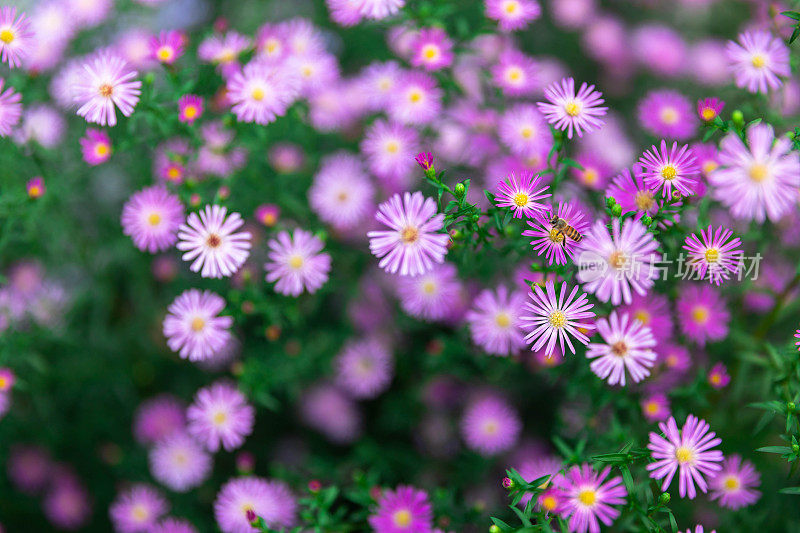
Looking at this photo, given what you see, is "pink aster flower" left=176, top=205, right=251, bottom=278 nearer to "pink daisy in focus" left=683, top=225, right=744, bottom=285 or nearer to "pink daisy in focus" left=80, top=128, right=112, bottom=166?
"pink daisy in focus" left=80, top=128, right=112, bottom=166

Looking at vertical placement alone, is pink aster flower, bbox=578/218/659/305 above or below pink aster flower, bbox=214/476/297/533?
above

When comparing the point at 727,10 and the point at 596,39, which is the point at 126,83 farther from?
the point at 727,10

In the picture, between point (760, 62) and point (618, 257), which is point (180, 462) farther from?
point (760, 62)

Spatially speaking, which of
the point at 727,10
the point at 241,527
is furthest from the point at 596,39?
the point at 241,527

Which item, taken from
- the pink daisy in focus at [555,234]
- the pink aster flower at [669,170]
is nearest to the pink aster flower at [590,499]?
the pink daisy in focus at [555,234]

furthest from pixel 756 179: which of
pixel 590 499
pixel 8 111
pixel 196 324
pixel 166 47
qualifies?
pixel 8 111

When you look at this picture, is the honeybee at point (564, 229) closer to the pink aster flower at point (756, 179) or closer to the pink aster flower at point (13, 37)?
the pink aster flower at point (756, 179)

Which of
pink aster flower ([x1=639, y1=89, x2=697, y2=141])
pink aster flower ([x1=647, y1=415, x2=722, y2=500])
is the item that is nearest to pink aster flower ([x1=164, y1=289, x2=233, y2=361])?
pink aster flower ([x1=647, y1=415, x2=722, y2=500])
